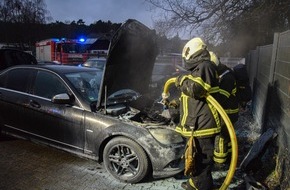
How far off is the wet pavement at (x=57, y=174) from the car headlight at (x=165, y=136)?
0.63 metres

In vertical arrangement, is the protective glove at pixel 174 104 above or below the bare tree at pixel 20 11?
below

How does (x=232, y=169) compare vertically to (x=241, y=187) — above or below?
above

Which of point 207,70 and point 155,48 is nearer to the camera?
point 207,70

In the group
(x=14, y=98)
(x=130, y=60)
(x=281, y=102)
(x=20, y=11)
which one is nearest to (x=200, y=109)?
(x=281, y=102)

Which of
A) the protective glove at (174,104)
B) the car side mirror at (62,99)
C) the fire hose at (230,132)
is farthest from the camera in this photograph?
the car side mirror at (62,99)

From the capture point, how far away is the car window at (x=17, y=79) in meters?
5.20

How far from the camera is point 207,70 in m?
3.23

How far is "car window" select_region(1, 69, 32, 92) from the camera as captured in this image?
5.20 m

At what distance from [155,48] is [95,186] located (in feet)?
8.62

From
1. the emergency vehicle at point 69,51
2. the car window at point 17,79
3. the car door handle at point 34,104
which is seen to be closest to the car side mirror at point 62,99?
the car door handle at point 34,104

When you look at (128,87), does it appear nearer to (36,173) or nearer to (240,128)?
(36,173)

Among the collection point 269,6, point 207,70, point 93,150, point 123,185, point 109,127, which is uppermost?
point 269,6

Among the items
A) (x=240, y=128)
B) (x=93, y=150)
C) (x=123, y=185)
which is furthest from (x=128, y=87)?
(x=240, y=128)

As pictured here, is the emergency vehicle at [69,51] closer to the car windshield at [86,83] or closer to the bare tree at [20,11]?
the car windshield at [86,83]
